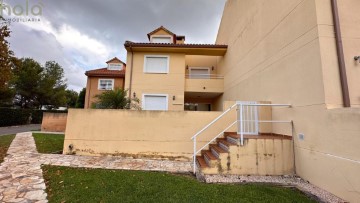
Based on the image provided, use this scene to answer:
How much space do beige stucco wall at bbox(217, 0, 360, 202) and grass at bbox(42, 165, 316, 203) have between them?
1.07 m

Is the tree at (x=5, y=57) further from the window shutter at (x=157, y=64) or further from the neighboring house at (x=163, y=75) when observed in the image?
the window shutter at (x=157, y=64)

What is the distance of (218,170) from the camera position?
19.3ft

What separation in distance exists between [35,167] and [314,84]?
925 cm

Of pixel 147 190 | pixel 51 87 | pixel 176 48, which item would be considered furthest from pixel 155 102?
pixel 51 87

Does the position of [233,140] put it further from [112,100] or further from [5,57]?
[5,57]

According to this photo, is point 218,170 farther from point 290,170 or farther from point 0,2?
point 0,2

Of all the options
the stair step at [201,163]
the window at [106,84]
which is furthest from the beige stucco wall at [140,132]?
the window at [106,84]

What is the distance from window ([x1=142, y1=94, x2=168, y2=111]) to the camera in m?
14.2

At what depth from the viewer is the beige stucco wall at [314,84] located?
4273 millimetres

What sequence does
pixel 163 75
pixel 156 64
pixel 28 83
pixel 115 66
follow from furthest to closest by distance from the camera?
pixel 28 83, pixel 115 66, pixel 156 64, pixel 163 75

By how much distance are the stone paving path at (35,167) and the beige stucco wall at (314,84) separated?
3955mm

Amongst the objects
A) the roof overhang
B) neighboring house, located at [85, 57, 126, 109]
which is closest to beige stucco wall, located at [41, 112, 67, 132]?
neighboring house, located at [85, 57, 126, 109]

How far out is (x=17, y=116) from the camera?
24.2 meters

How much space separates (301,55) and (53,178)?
8365mm
